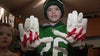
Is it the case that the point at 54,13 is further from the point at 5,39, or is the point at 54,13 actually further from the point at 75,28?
the point at 5,39

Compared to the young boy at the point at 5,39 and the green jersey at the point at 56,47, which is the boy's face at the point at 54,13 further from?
the young boy at the point at 5,39

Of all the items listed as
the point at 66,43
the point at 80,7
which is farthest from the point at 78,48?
the point at 80,7

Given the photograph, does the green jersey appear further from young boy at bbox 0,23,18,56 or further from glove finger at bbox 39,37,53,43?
young boy at bbox 0,23,18,56

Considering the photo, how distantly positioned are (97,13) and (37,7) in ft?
2.22

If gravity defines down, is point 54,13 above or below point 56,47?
above

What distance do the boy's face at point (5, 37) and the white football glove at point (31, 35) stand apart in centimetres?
9

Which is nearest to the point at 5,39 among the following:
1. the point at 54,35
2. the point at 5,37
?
the point at 5,37

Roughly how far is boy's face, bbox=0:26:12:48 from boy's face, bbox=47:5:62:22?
0.70 ft

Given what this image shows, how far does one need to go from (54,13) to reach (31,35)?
5.7 inches

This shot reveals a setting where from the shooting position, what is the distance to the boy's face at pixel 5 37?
910mm

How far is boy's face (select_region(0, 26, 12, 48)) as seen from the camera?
91 cm

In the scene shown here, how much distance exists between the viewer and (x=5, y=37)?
2.98ft

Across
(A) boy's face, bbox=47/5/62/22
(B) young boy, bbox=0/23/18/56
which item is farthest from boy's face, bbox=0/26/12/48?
(A) boy's face, bbox=47/5/62/22

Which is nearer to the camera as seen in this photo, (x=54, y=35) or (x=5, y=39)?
(x=5, y=39)
